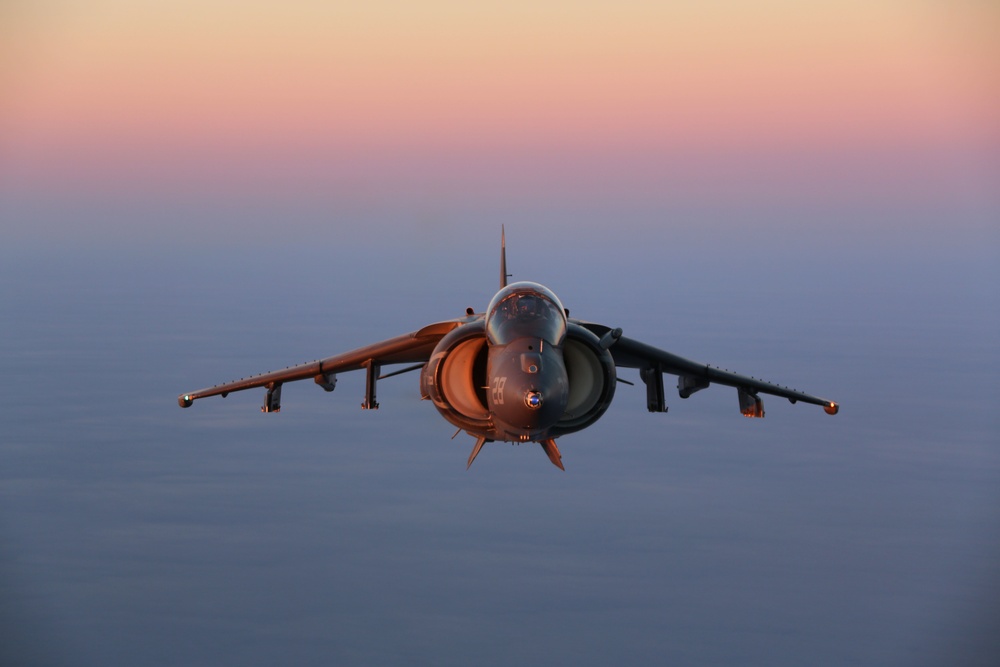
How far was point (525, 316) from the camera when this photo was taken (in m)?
40.4

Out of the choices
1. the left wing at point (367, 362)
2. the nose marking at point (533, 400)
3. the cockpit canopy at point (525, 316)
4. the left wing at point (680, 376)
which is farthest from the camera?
the left wing at point (680, 376)

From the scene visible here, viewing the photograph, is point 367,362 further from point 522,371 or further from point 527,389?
point 527,389

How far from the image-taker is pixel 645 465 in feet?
625

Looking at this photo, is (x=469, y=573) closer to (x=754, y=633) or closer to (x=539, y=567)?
(x=539, y=567)

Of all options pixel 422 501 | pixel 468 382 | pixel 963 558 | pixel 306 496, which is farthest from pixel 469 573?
pixel 468 382

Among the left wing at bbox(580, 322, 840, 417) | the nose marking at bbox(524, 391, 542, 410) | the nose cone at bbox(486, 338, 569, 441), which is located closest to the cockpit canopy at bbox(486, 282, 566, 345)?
the nose cone at bbox(486, 338, 569, 441)

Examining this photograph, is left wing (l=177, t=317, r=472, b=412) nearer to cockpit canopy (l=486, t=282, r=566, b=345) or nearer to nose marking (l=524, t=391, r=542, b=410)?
cockpit canopy (l=486, t=282, r=566, b=345)

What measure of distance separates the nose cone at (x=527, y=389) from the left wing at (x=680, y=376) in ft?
33.0

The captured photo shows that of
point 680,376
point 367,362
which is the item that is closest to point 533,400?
point 367,362

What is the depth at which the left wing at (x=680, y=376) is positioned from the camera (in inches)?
1951

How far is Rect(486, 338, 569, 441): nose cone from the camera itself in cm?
3731

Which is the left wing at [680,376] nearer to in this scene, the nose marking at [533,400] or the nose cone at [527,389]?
the nose cone at [527,389]

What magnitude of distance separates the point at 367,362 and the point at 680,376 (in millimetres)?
14549

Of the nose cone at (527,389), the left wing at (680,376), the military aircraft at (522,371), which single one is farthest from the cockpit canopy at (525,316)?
the left wing at (680,376)
